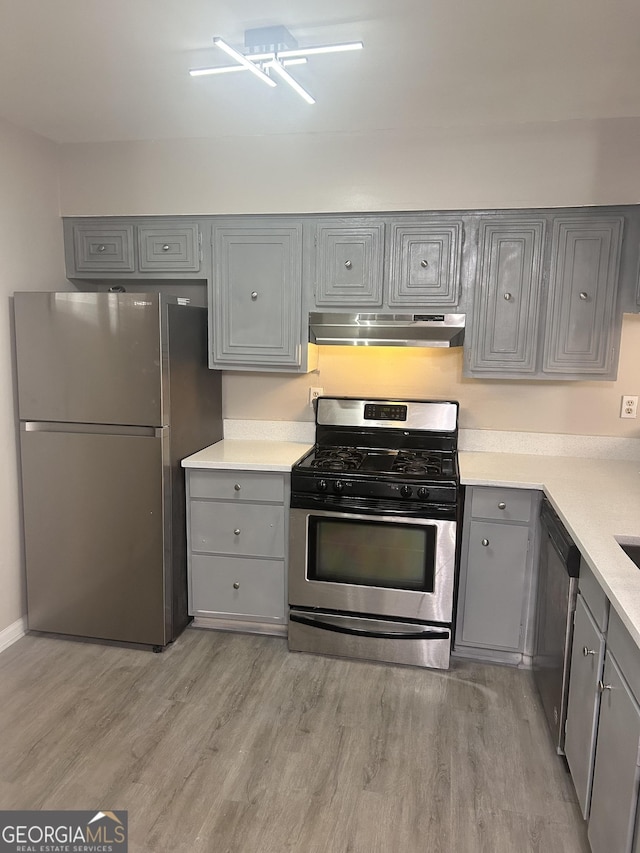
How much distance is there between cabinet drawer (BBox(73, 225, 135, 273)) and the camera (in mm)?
3207

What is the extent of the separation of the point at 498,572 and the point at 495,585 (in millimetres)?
64

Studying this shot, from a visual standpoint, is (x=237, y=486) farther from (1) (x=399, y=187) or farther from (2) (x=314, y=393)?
(1) (x=399, y=187)

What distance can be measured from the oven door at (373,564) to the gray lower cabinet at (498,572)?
4.6 inches

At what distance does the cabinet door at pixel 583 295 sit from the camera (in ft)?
9.02

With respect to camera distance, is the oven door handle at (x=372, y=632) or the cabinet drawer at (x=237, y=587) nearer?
the oven door handle at (x=372, y=632)

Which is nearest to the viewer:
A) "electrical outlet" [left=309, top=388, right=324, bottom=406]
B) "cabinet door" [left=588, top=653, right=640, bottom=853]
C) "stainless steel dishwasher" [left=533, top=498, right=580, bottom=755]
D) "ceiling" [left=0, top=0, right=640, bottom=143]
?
"cabinet door" [left=588, top=653, right=640, bottom=853]

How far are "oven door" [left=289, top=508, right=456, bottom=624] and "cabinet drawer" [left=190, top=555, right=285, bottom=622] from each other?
139 mm

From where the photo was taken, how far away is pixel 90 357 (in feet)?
9.17

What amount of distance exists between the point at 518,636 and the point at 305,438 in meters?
1.50

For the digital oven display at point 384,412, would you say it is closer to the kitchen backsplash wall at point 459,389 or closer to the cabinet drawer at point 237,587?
the kitchen backsplash wall at point 459,389

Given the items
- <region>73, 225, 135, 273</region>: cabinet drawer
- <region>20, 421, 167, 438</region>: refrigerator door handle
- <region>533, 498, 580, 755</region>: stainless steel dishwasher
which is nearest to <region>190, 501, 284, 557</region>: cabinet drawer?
<region>20, 421, 167, 438</region>: refrigerator door handle

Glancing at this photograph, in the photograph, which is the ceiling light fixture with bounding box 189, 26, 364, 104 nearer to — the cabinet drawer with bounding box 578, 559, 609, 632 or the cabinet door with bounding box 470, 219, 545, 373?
the cabinet door with bounding box 470, 219, 545, 373

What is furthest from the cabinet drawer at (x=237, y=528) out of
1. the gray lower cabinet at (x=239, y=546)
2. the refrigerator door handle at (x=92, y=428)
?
the refrigerator door handle at (x=92, y=428)

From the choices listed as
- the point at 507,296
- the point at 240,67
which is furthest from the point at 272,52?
the point at 507,296
